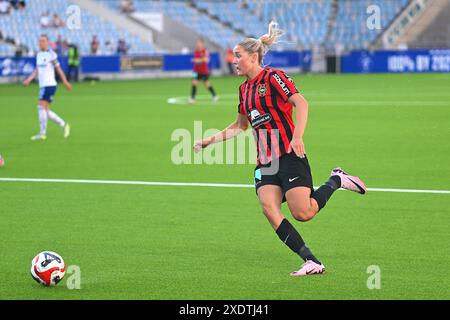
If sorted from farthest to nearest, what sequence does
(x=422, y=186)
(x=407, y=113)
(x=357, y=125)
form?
(x=407, y=113)
(x=357, y=125)
(x=422, y=186)

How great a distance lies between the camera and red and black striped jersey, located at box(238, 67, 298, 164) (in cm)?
895

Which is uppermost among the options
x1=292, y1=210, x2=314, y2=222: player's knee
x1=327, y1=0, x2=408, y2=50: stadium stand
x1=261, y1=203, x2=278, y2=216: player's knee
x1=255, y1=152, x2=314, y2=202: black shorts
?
x1=255, y1=152, x2=314, y2=202: black shorts

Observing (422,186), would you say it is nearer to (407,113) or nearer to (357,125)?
(357,125)

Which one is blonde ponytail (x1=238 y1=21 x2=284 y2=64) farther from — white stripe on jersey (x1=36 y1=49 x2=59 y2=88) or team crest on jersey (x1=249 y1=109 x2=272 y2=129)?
white stripe on jersey (x1=36 y1=49 x2=59 y2=88)

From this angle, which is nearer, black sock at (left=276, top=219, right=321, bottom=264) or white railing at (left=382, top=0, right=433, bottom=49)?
black sock at (left=276, top=219, right=321, bottom=264)

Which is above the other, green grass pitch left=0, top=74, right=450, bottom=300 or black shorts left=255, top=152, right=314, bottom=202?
black shorts left=255, top=152, right=314, bottom=202

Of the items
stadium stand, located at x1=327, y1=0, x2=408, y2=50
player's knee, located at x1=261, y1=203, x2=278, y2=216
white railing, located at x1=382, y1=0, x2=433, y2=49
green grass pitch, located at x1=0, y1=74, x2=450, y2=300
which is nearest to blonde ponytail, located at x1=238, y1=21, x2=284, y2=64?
player's knee, located at x1=261, y1=203, x2=278, y2=216

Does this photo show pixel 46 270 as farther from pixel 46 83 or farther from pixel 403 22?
pixel 403 22

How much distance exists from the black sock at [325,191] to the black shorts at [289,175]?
0.64 ft

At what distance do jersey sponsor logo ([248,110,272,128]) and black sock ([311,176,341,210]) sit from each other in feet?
2.70

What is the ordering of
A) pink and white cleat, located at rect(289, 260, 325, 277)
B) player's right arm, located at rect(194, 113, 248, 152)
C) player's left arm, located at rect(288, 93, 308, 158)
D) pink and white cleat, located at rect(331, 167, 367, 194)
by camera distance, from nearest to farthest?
player's left arm, located at rect(288, 93, 308, 158)
pink and white cleat, located at rect(289, 260, 325, 277)
player's right arm, located at rect(194, 113, 248, 152)
pink and white cleat, located at rect(331, 167, 367, 194)

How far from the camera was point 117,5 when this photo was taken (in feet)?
199

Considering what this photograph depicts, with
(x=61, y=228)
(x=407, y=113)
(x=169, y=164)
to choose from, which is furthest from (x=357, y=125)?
(x=61, y=228)
